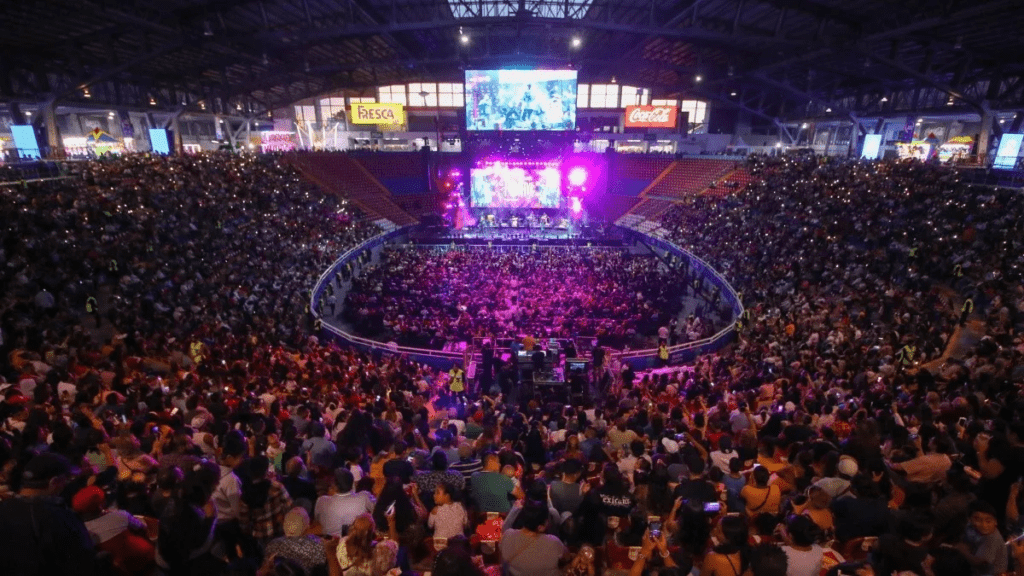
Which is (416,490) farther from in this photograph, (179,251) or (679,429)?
Result: (179,251)

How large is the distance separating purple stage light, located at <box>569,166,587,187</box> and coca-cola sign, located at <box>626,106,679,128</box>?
500cm

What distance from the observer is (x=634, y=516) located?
366 centimetres

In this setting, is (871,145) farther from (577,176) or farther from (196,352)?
(196,352)

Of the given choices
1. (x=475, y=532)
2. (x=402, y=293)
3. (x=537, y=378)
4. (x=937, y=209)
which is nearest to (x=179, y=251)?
(x=402, y=293)

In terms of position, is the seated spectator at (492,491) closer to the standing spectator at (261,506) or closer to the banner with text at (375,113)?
the standing spectator at (261,506)

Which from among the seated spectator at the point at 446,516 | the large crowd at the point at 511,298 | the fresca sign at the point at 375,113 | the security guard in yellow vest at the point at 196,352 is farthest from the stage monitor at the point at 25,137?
the seated spectator at the point at 446,516

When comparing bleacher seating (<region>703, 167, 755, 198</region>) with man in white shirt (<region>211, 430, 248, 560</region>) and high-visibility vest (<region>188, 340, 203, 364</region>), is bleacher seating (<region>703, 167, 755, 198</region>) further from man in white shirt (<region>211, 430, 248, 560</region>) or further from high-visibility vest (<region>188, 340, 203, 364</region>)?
man in white shirt (<region>211, 430, 248, 560</region>)

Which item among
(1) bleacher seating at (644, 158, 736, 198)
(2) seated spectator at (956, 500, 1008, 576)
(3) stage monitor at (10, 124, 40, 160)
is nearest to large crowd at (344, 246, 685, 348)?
(2) seated spectator at (956, 500, 1008, 576)

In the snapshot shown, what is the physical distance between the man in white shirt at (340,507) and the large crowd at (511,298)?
10329mm

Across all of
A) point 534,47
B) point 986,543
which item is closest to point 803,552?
point 986,543

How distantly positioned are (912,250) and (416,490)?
1813 cm

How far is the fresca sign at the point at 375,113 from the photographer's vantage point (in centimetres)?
3975

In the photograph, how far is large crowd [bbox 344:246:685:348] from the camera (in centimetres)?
1627

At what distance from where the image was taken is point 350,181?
37.1 m
